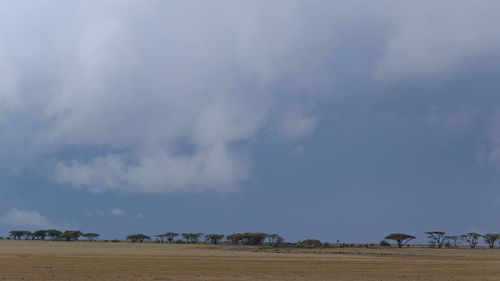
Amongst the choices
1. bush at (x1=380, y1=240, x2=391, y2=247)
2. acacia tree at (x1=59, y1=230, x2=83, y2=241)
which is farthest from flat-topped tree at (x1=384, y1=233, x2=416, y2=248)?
acacia tree at (x1=59, y1=230, x2=83, y2=241)

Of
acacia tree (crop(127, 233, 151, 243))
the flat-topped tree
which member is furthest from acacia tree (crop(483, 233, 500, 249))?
acacia tree (crop(127, 233, 151, 243))

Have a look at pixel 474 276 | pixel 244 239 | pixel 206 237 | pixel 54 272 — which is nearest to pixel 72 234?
pixel 206 237

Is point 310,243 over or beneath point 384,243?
beneath

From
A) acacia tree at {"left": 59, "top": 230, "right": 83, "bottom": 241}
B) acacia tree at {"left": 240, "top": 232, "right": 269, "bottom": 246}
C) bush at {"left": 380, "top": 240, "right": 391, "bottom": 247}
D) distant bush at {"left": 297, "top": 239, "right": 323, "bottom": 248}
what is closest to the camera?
distant bush at {"left": 297, "top": 239, "right": 323, "bottom": 248}

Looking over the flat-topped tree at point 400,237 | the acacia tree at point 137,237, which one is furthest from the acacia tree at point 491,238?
the acacia tree at point 137,237

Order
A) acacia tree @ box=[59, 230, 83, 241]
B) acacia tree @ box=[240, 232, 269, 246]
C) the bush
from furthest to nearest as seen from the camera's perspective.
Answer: acacia tree @ box=[59, 230, 83, 241], the bush, acacia tree @ box=[240, 232, 269, 246]

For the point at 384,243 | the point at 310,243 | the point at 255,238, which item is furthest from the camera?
the point at 384,243

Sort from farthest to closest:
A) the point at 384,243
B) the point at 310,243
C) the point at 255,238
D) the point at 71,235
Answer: the point at 71,235 → the point at 384,243 → the point at 255,238 → the point at 310,243

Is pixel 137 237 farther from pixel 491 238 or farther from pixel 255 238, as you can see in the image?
pixel 491 238

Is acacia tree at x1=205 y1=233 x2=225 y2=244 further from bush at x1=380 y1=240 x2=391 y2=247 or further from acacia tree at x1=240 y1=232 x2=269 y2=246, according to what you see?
bush at x1=380 y1=240 x2=391 y2=247

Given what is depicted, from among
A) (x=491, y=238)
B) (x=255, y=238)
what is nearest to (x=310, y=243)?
(x=255, y=238)

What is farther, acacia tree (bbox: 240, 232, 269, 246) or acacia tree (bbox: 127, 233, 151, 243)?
acacia tree (bbox: 127, 233, 151, 243)

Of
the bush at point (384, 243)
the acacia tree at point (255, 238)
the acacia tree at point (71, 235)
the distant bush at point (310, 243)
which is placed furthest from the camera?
the acacia tree at point (71, 235)

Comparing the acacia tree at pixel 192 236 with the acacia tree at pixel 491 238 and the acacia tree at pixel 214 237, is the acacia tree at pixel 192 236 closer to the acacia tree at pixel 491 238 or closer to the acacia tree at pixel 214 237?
the acacia tree at pixel 214 237
